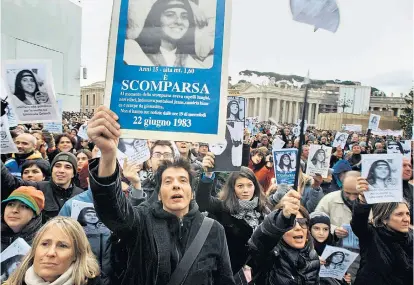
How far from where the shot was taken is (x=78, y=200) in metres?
2.93

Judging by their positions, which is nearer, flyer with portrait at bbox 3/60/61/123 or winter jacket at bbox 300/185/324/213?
flyer with portrait at bbox 3/60/61/123

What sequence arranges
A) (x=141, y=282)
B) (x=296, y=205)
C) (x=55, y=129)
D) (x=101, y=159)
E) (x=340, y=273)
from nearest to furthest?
(x=101, y=159) < (x=141, y=282) < (x=296, y=205) < (x=340, y=273) < (x=55, y=129)

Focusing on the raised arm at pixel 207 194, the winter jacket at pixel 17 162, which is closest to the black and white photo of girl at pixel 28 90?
the winter jacket at pixel 17 162

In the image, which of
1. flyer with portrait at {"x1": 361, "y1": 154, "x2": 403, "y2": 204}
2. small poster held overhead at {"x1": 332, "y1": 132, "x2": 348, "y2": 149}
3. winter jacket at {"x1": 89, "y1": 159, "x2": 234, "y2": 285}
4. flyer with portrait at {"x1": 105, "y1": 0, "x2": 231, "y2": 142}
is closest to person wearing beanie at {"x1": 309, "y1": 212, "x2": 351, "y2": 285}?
flyer with portrait at {"x1": 361, "y1": 154, "x2": 403, "y2": 204}

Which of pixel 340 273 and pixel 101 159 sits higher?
pixel 101 159

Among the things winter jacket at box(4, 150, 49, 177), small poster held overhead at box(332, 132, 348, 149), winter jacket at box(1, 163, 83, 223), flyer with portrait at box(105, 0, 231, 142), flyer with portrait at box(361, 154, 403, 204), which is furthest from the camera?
small poster held overhead at box(332, 132, 348, 149)

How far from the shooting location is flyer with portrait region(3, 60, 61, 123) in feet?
11.4

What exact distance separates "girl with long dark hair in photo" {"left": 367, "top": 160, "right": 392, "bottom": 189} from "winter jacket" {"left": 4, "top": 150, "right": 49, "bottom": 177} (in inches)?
129

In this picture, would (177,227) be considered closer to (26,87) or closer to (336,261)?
(336,261)

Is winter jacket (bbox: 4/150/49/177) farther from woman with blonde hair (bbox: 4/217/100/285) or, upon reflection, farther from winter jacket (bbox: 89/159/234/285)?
winter jacket (bbox: 89/159/234/285)

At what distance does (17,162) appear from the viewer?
4.72 meters

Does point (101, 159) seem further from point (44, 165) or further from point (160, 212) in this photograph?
point (44, 165)

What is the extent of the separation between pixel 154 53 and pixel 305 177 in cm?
353

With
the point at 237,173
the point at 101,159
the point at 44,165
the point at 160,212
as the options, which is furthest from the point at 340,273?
the point at 44,165
